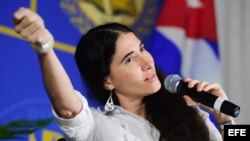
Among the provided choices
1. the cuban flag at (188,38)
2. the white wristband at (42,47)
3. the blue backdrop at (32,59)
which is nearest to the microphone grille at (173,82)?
the white wristband at (42,47)

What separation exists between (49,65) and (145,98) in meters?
0.54

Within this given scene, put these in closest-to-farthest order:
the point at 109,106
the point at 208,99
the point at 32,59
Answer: the point at 208,99 → the point at 109,106 → the point at 32,59

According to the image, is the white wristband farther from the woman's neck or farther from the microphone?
the woman's neck

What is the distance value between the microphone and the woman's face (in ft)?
0.37

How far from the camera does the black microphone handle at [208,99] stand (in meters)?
1.03

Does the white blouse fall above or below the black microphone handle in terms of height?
below

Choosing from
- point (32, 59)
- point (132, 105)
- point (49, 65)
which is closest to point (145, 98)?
point (132, 105)

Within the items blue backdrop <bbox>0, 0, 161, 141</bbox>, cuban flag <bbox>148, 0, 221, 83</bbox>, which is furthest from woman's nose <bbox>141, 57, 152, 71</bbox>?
cuban flag <bbox>148, 0, 221, 83</bbox>

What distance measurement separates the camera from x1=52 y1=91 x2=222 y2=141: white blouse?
110 centimetres

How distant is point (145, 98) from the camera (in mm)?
1446

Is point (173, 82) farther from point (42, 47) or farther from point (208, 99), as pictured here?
point (42, 47)

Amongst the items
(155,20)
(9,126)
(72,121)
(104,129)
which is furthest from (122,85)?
(155,20)

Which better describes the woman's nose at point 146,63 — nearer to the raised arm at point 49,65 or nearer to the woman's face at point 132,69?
the woman's face at point 132,69

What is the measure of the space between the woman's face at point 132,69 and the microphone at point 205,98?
11cm
